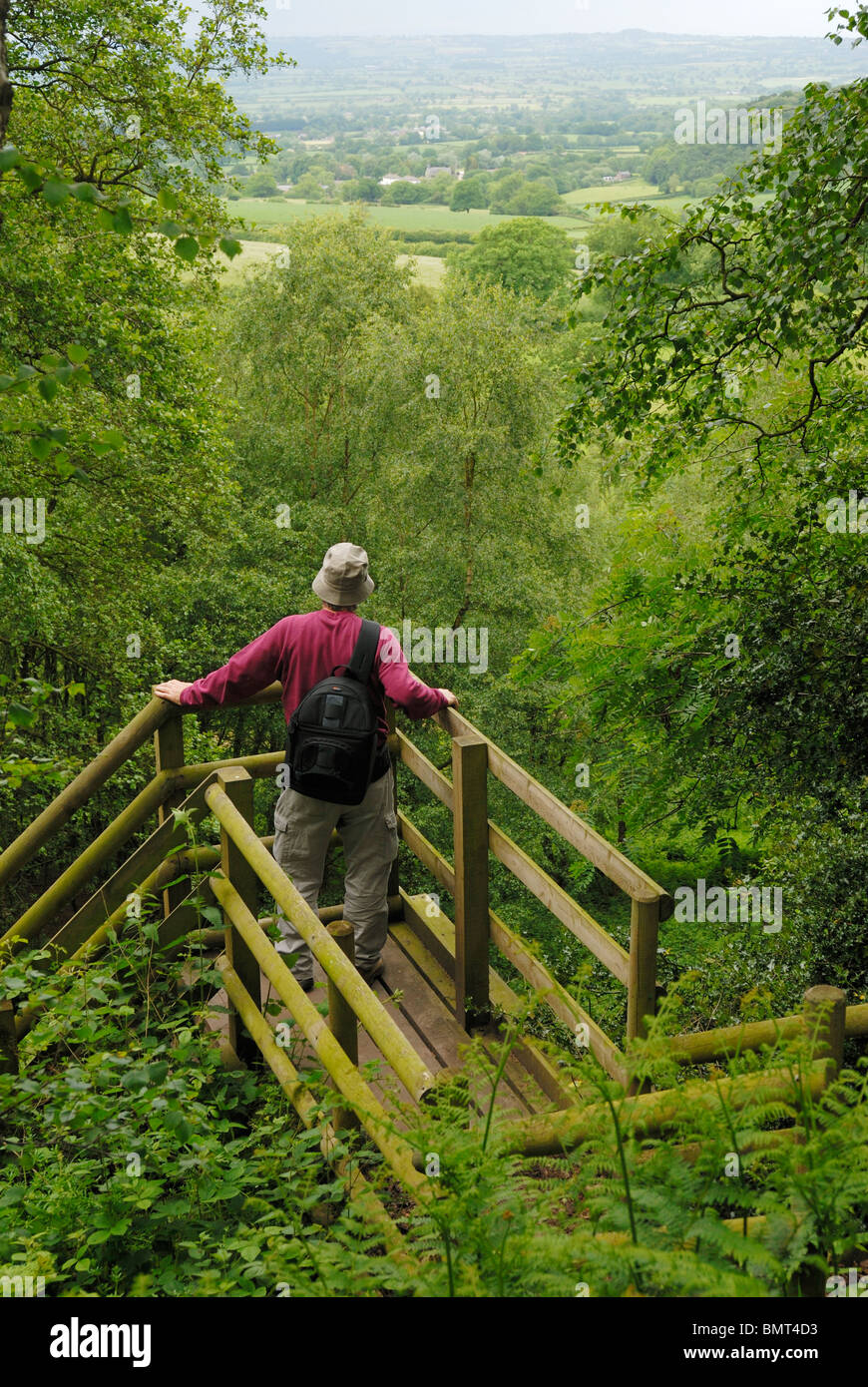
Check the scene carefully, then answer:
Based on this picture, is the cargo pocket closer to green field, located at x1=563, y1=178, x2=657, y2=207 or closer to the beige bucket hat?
the beige bucket hat

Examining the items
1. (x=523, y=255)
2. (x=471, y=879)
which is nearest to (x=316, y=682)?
(x=471, y=879)

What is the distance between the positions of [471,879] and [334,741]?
30.5 inches

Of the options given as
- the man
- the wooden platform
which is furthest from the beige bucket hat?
the wooden platform

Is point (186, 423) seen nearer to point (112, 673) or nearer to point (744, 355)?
point (112, 673)

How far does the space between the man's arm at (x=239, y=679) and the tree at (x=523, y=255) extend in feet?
142

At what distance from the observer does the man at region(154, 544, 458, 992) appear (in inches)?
163

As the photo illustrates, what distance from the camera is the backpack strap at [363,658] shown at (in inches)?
163

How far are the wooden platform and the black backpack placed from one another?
0.73 metres

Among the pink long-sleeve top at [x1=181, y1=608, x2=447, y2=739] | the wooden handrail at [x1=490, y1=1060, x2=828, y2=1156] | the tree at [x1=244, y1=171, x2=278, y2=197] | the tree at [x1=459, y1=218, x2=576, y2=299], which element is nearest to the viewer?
the wooden handrail at [x1=490, y1=1060, x2=828, y2=1156]

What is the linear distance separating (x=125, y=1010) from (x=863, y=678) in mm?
4153

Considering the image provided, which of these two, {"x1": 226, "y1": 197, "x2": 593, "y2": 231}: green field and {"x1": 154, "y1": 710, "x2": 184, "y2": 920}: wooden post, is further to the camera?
{"x1": 226, "y1": 197, "x2": 593, "y2": 231}: green field

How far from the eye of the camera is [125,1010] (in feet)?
11.3

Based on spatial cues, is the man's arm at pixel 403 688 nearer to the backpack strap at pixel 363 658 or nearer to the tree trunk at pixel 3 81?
the backpack strap at pixel 363 658
